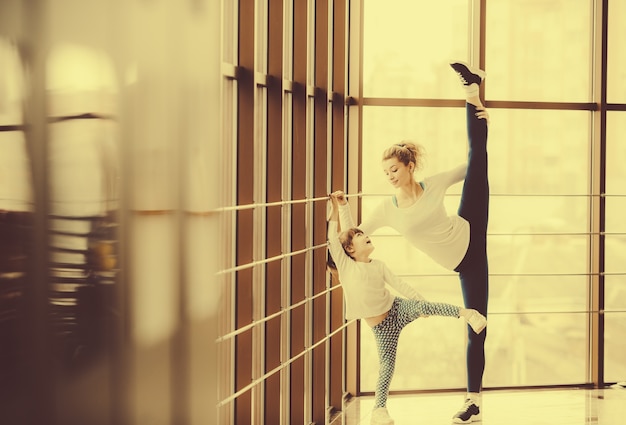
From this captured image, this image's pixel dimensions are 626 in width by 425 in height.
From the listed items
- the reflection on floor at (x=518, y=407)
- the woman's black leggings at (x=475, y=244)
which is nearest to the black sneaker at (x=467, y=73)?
the woman's black leggings at (x=475, y=244)

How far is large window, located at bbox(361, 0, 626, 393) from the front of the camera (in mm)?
4996

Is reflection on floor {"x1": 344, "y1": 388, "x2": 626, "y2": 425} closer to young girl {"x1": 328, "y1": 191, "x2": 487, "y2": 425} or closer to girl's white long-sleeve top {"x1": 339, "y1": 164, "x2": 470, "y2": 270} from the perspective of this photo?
young girl {"x1": 328, "y1": 191, "x2": 487, "y2": 425}

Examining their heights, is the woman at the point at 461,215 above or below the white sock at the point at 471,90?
below

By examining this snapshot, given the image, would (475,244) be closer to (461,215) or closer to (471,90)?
(461,215)

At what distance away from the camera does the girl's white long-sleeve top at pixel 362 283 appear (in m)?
3.84

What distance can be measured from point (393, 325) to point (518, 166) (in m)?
1.82

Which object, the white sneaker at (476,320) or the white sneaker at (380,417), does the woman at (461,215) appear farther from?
the white sneaker at (380,417)

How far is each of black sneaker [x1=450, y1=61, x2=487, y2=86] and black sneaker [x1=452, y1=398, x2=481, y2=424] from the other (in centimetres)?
184

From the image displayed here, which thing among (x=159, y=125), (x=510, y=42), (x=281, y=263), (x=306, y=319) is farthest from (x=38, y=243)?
(x=510, y=42)

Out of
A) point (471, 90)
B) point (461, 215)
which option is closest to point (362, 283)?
point (461, 215)

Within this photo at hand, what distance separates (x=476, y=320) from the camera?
4191 mm

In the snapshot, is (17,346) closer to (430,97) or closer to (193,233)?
(193,233)

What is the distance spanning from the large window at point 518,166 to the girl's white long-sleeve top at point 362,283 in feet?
3.41

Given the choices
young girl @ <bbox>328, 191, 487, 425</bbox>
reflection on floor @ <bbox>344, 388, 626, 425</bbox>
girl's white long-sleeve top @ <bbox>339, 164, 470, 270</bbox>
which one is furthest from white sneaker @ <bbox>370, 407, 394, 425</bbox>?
girl's white long-sleeve top @ <bbox>339, 164, 470, 270</bbox>
